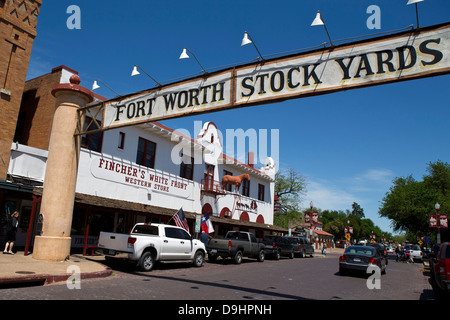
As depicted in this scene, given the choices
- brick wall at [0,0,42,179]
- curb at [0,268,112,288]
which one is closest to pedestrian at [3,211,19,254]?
brick wall at [0,0,42,179]

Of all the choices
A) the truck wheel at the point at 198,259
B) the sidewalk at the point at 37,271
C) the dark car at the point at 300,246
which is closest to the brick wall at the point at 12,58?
the sidewalk at the point at 37,271

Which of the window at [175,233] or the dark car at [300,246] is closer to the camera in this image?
the window at [175,233]

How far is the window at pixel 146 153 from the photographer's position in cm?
2119

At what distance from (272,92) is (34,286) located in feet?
25.6

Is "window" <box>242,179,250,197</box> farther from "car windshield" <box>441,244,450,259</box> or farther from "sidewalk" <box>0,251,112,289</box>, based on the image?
"car windshield" <box>441,244,450,259</box>

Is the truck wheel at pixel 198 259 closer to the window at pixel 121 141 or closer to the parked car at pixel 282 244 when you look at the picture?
the window at pixel 121 141

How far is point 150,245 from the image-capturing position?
12.8 m

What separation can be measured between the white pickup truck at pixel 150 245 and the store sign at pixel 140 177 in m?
5.68

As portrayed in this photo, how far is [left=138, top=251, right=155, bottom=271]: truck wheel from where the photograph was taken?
483 inches

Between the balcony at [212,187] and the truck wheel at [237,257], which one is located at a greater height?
the balcony at [212,187]

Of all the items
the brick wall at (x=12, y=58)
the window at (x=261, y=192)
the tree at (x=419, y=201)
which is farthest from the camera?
the tree at (x=419, y=201)

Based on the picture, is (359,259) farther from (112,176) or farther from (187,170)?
(187,170)

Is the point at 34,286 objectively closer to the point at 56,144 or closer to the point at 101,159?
the point at 56,144

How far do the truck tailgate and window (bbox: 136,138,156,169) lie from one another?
28.1 ft
